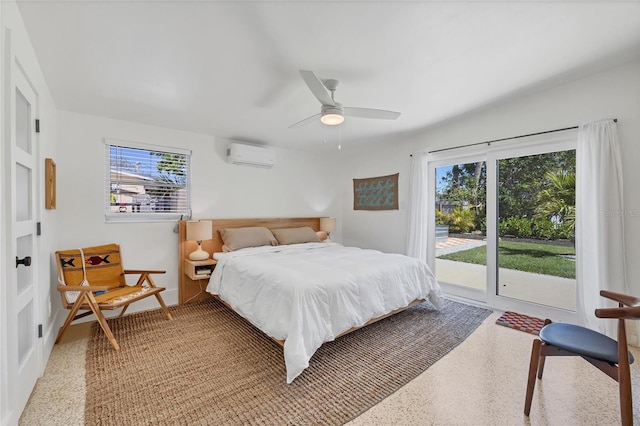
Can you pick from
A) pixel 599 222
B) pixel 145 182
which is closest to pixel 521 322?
pixel 599 222

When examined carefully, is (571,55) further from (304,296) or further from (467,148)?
(304,296)

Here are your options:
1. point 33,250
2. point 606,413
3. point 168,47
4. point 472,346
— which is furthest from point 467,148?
point 33,250

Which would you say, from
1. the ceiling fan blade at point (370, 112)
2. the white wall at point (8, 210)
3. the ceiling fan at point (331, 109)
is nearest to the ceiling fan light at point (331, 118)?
the ceiling fan at point (331, 109)

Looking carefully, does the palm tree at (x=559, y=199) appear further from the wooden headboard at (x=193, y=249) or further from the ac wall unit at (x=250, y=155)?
the wooden headboard at (x=193, y=249)

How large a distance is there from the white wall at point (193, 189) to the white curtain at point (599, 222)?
3733mm

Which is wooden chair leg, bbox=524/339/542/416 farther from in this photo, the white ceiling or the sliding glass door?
the white ceiling

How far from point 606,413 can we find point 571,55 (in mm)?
2685

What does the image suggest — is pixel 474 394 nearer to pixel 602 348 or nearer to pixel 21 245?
pixel 602 348

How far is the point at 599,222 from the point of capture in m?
2.52

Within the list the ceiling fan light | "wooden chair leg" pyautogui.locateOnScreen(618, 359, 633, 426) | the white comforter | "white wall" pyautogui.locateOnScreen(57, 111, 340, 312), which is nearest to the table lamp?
the white comforter

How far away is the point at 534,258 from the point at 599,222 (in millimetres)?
808

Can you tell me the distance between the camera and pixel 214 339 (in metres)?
2.61

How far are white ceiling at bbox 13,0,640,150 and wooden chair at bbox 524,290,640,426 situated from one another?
1.92 meters

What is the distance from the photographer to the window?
3.25 m
